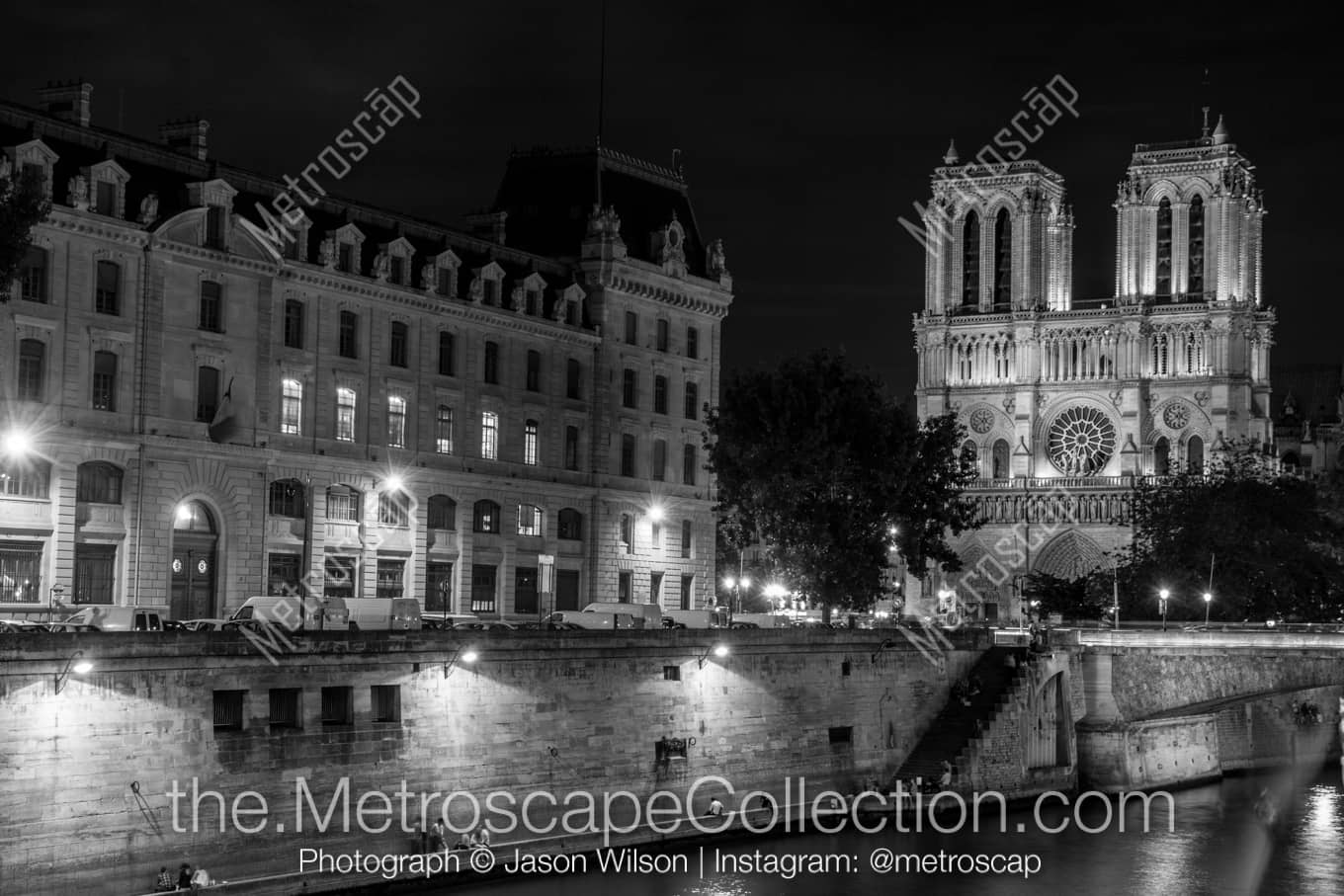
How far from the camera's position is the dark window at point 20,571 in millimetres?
62000

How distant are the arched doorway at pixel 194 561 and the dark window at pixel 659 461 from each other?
81.0 ft

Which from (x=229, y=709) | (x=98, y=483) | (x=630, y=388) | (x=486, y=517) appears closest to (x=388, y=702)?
A: (x=229, y=709)

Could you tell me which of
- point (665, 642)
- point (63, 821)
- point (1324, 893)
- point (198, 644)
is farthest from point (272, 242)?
point (1324, 893)

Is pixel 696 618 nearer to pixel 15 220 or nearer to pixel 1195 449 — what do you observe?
pixel 15 220

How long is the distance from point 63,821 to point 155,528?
25.3 meters

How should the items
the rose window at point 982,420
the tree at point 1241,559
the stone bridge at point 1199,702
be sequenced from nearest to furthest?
1. the stone bridge at point 1199,702
2. the tree at point 1241,559
3. the rose window at point 982,420

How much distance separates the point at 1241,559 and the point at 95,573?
61358mm

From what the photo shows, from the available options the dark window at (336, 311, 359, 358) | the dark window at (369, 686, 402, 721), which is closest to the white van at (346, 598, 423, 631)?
the dark window at (369, 686, 402, 721)

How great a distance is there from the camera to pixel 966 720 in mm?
70062

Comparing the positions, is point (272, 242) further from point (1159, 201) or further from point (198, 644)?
point (1159, 201)

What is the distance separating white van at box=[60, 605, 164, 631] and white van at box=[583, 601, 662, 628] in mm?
19482

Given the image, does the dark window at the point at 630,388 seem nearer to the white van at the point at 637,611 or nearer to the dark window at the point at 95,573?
A: the white van at the point at 637,611

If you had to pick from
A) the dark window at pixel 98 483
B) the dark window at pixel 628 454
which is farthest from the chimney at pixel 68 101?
the dark window at pixel 628 454

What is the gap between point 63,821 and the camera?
41250 mm
